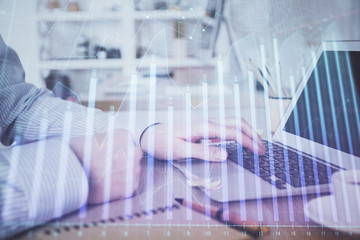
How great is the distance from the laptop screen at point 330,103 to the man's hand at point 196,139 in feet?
0.36

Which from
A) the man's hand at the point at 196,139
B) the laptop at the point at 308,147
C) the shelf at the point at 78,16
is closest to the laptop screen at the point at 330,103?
the laptop at the point at 308,147

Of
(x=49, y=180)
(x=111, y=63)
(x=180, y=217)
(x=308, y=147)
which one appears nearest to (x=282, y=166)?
(x=308, y=147)

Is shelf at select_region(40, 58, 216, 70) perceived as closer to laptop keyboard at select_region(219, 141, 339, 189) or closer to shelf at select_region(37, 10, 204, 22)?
shelf at select_region(37, 10, 204, 22)

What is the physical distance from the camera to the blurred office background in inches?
18.6

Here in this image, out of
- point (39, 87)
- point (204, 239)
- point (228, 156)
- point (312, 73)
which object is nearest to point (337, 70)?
point (312, 73)

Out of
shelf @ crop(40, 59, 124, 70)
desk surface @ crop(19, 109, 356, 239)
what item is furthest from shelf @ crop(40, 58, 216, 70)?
desk surface @ crop(19, 109, 356, 239)

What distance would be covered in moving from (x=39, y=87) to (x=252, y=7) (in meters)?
0.52

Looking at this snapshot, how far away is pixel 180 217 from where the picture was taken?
289 mm

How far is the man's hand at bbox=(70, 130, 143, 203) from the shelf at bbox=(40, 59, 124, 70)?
23 centimetres

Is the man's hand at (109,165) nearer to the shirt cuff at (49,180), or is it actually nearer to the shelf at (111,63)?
the shirt cuff at (49,180)

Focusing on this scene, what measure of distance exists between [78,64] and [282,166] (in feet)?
1.63

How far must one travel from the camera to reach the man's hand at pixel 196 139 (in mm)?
384

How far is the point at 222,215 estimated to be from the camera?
0.29 metres

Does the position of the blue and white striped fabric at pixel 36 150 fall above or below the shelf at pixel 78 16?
below
